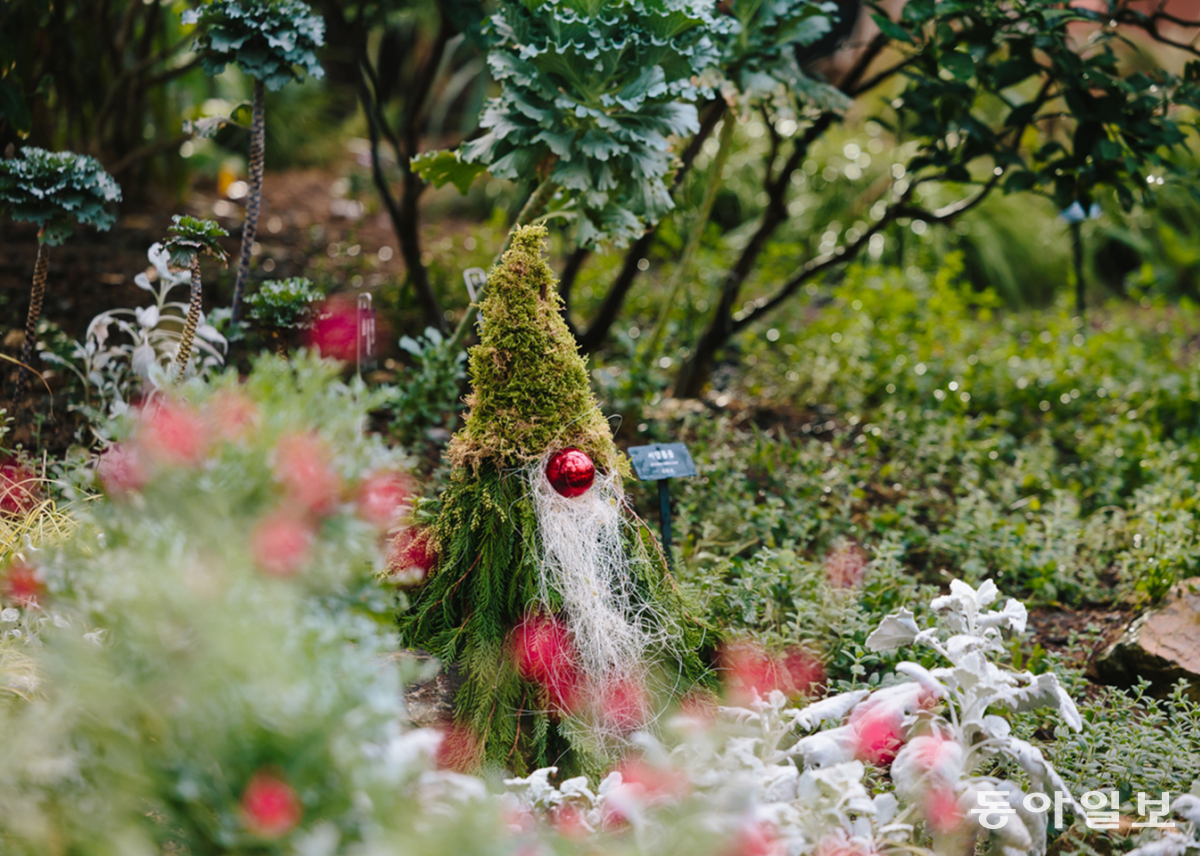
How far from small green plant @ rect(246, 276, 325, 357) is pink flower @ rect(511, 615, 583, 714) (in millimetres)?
1052

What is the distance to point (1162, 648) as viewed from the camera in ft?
7.43

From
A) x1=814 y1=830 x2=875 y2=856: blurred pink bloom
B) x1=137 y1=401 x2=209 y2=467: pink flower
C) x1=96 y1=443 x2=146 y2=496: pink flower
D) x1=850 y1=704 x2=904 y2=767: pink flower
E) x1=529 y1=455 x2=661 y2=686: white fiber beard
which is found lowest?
x1=814 y1=830 x2=875 y2=856: blurred pink bloom

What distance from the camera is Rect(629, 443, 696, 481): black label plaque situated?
7.09 ft

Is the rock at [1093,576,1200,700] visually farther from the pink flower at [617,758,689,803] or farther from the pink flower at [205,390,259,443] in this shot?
the pink flower at [205,390,259,443]

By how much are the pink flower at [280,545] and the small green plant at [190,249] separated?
42.0 inches

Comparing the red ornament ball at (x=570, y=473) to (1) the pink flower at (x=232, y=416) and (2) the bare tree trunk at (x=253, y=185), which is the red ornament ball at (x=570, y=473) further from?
(2) the bare tree trunk at (x=253, y=185)

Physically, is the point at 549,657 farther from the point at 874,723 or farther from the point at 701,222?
the point at 701,222

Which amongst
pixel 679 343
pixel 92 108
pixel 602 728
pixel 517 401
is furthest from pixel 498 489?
pixel 92 108

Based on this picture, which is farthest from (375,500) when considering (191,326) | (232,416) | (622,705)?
(191,326)

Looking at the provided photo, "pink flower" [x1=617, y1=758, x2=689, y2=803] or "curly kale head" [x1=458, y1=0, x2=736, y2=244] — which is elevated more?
"curly kale head" [x1=458, y1=0, x2=736, y2=244]

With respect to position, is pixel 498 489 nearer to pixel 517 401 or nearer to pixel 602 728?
pixel 517 401

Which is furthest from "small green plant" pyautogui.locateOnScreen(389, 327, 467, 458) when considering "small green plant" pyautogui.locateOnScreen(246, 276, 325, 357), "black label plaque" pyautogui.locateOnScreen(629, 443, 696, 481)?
"black label plaque" pyautogui.locateOnScreen(629, 443, 696, 481)

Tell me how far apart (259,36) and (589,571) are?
5.46ft

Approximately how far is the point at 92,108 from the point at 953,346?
4242 millimetres
